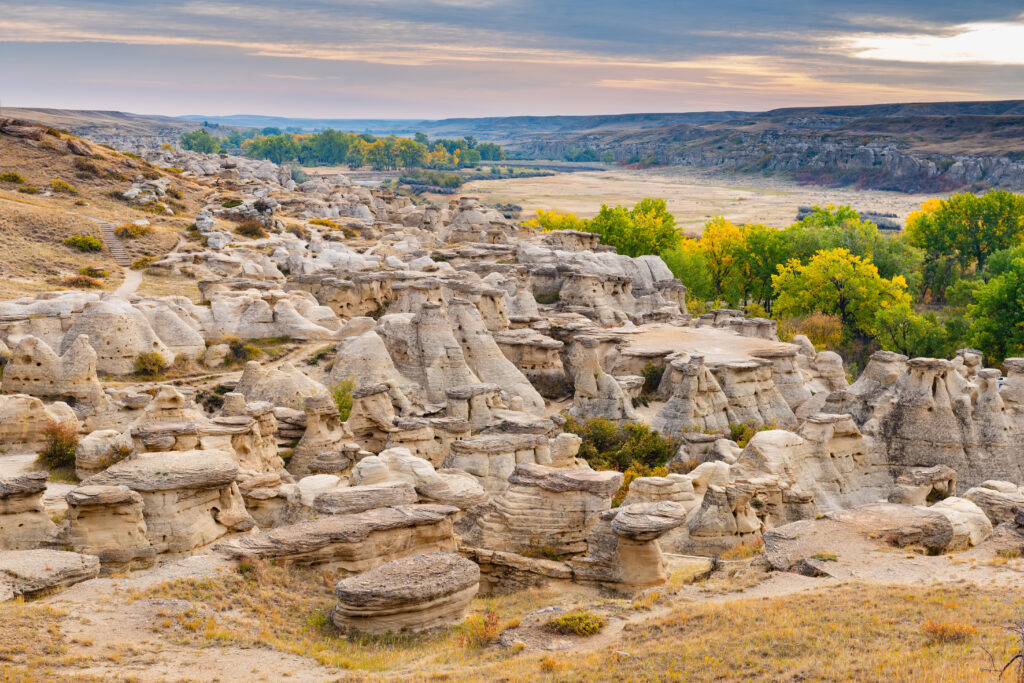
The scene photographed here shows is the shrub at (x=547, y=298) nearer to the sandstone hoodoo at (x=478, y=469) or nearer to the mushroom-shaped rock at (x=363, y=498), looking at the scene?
the sandstone hoodoo at (x=478, y=469)

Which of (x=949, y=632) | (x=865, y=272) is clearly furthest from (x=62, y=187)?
(x=949, y=632)

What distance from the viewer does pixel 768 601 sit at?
51.3ft

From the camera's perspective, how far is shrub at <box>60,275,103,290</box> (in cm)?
5088

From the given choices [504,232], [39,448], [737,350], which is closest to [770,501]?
[737,350]

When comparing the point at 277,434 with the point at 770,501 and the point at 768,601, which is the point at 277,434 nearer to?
the point at 770,501

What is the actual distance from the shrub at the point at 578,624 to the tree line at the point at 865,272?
41.4 metres

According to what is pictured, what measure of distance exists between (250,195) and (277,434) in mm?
71601

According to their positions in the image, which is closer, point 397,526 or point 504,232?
point 397,526

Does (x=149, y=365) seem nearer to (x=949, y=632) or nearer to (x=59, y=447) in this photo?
(x=59, y=447)

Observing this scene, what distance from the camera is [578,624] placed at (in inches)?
602

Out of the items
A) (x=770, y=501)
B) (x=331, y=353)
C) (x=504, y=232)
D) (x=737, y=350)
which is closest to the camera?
(x=770, y=501)

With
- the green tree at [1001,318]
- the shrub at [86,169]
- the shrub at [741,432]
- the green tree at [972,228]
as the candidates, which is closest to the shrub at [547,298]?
the shrub at [741,432]

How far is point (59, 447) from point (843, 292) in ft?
161

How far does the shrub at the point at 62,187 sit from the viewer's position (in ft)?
243
